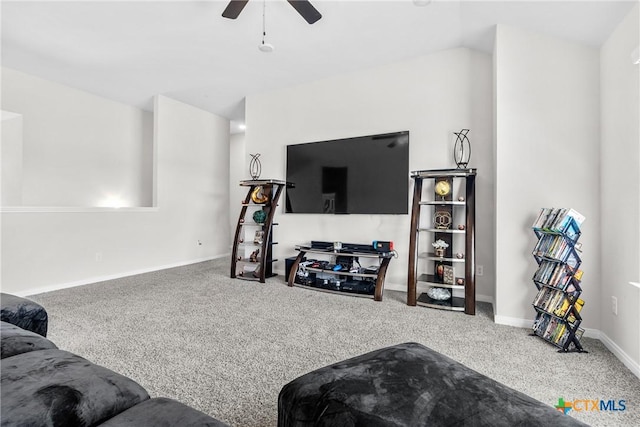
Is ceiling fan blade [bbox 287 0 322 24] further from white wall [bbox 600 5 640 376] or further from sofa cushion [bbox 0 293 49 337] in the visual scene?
sofa cushion [bbox 0 293 49 337]

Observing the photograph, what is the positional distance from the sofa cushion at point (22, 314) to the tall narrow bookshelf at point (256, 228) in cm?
264

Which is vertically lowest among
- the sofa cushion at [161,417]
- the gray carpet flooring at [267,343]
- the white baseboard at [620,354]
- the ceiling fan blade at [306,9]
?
the gray carpet flooring at [267,343]

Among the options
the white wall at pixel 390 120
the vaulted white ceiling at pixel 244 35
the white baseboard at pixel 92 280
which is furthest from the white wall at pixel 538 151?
the white baseboard at pixel 92 280

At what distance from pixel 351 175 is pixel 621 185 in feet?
8.52

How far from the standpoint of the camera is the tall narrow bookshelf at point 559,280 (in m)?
2.19

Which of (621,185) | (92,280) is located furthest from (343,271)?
(92,280)

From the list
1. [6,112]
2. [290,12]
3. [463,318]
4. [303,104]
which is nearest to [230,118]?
[303,104]

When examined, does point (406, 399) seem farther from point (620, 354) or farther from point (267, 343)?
point (620, 354)

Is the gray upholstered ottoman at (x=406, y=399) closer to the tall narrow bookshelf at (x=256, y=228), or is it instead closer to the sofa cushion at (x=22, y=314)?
the sofa cushion at (x=22, y=314)

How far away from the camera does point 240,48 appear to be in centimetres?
370

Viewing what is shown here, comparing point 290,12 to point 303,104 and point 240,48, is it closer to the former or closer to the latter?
point 240,48

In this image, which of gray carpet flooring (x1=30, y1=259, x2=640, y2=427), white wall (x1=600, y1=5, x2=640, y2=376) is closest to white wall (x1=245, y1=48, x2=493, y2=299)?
gray carpet flooring (x1=30, y1=259, x2=640, y2=427)

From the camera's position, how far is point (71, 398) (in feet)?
2.89

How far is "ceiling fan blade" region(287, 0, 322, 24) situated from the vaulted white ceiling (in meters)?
0.25
